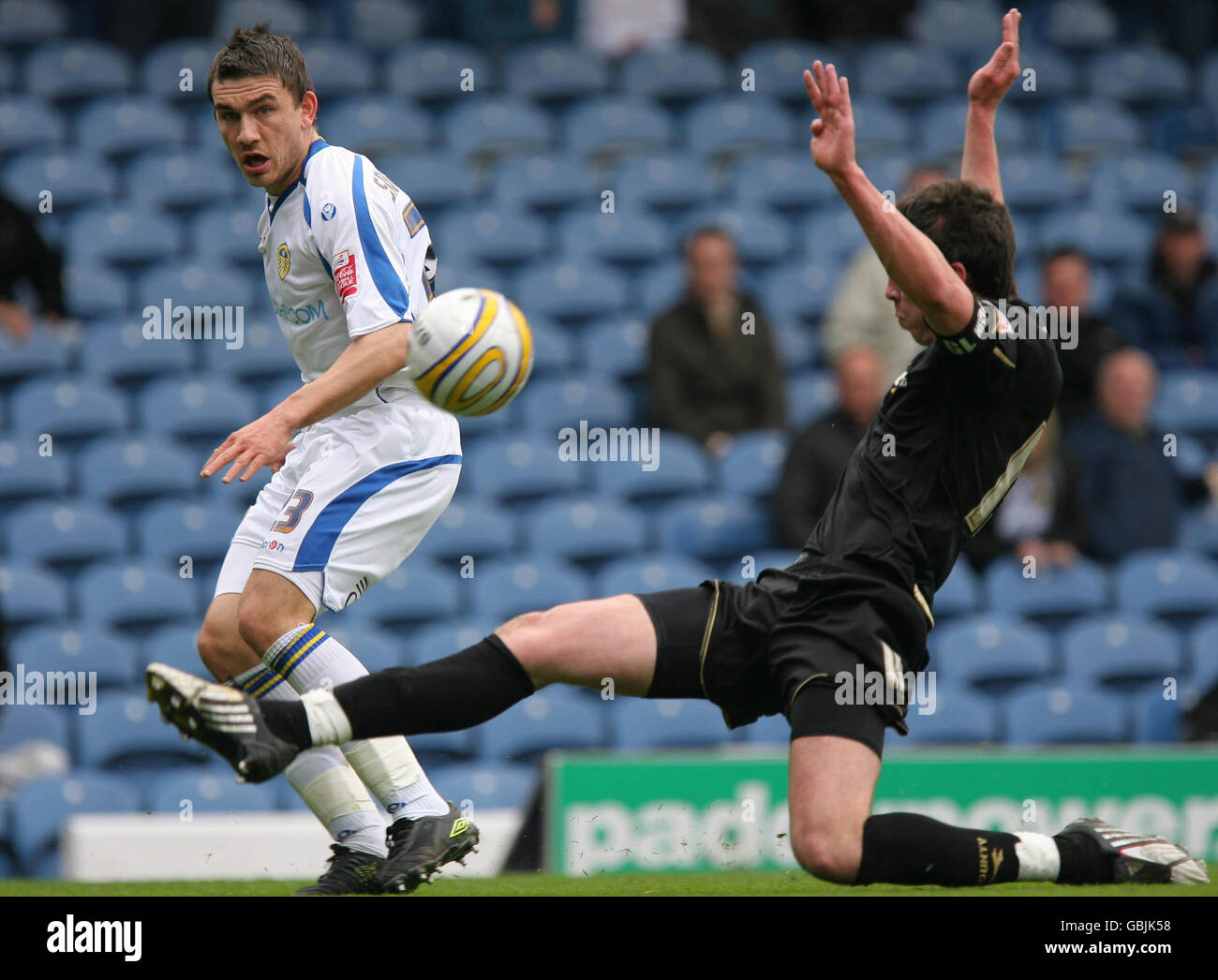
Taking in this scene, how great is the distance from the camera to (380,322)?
4.25 meters

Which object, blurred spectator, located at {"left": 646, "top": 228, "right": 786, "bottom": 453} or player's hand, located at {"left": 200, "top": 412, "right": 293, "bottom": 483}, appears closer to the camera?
player's hand, located at {"left": 200, "top": 412, "right": 293, "bottom": 483}

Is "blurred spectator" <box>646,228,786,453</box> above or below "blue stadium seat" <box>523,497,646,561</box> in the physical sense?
above

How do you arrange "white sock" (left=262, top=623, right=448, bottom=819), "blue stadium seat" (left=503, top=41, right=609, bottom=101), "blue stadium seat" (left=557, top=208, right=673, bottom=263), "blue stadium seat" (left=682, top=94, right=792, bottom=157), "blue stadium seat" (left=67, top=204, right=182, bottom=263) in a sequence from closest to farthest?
"white sock" (left=262, top=623, right=448, bottom=819) < "blue stadium seat" (left=67, top=204, right=182, bottom=263) < "blue stadium seat" (left=557, top=208, right=673, bottom=263) < "blue stadium seat" (left=682, top=94, right=792, bottom=157) < "blue stadium seat" (left=503, top=41, right=609, bottom=101)

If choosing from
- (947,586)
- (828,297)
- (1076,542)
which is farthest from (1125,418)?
(828,297)

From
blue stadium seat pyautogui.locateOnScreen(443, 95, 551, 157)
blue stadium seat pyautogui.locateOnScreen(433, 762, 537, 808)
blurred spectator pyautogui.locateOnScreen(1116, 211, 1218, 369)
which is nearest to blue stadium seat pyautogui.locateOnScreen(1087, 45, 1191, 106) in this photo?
blurred spectator pyautogui.locateOnScreen(1116, 211, 1218, 369)

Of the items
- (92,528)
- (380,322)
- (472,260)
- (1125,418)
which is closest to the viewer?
(380,322)

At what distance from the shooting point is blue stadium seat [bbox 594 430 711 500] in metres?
8.52

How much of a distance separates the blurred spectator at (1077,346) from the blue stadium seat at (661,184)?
2626 mm

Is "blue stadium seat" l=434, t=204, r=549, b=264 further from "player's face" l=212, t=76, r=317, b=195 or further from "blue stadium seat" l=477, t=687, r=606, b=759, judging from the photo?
"player's face" l=212, t=76, r=317, b=195

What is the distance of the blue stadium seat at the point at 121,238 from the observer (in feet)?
30.7

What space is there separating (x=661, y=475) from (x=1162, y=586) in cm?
273

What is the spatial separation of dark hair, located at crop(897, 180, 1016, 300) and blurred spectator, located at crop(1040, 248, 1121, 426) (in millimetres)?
4768
